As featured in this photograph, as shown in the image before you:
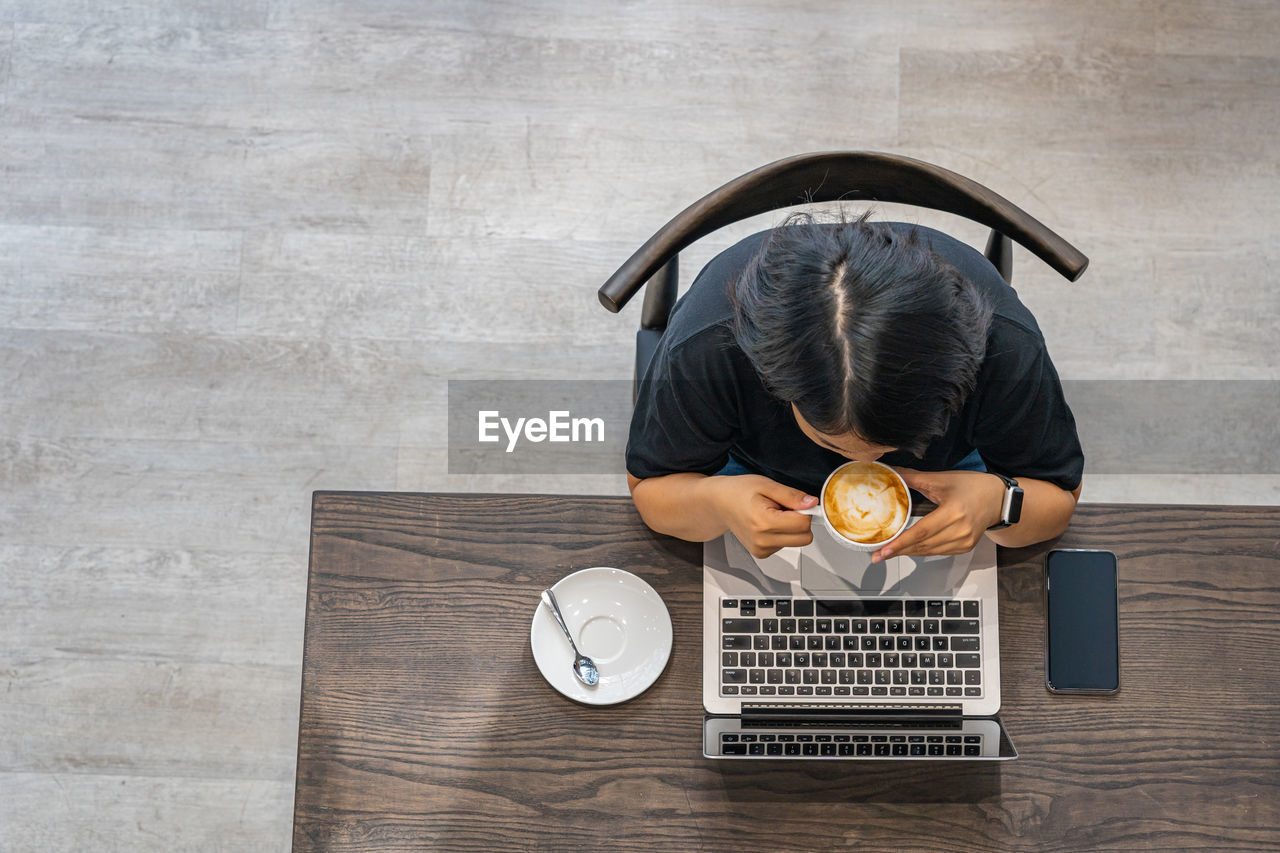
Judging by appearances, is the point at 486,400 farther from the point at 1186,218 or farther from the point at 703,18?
the point at 1186,218

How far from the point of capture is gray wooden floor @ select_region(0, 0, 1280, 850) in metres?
2.00

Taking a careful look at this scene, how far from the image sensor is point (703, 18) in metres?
2.22

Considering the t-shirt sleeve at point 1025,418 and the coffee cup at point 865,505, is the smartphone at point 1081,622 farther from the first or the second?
the coffee cup at point 865,505

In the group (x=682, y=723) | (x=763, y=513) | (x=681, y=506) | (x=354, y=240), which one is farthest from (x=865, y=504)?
(x=354, y=240)

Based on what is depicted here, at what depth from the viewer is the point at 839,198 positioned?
4.22 feet

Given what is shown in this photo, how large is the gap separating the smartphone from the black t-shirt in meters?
0.11

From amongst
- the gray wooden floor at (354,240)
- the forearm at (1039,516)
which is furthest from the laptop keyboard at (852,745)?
the gray wooden floor at (354,240)

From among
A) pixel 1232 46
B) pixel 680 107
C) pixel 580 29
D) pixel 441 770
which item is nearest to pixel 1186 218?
pixel 1232 46

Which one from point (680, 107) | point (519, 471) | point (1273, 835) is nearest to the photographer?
point (1273, 835)

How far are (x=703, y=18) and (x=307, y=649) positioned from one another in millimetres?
1656

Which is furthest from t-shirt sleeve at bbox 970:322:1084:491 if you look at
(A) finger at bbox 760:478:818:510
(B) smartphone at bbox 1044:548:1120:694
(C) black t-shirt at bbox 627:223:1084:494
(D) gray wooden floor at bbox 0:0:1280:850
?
(D) gray wooden floor at bbox 0:0:1280:850

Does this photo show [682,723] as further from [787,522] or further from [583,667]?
[787,522]

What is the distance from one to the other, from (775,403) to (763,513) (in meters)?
0.15

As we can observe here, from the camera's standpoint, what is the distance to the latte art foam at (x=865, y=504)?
3.42 ft
